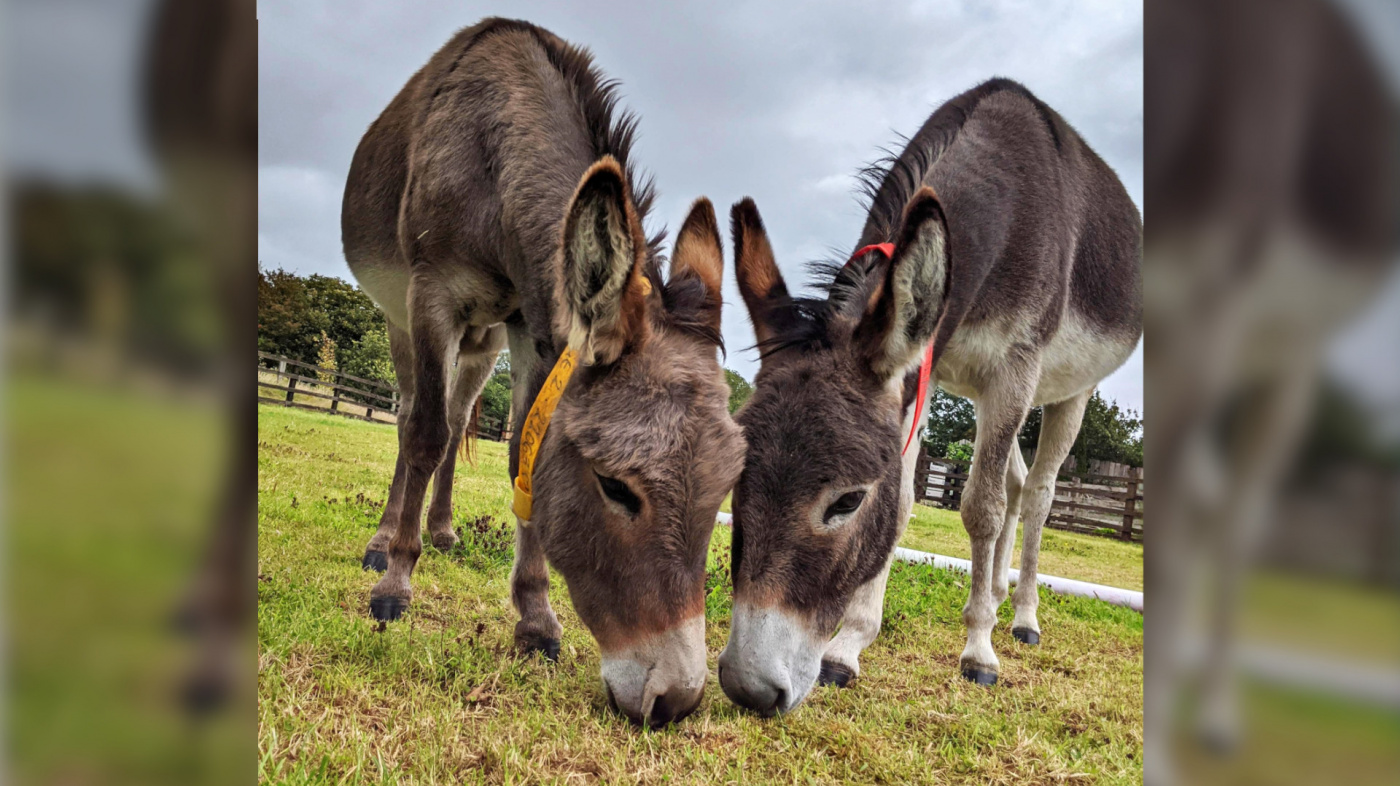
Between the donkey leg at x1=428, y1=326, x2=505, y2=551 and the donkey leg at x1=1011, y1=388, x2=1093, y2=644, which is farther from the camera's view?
the donkey leg at x1=428, y1=326, x2=505, y2=551

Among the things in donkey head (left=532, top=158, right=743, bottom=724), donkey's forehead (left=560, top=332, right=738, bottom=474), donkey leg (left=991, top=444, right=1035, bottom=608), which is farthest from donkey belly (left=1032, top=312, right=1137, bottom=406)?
donkey head (left=532, top=158, right=743, bottom=724)

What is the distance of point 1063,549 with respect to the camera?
914 cm

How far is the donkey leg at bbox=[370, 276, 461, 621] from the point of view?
365 centimetres

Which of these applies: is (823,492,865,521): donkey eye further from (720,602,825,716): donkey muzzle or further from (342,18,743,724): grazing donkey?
(342,18,743,724): grazing donkey

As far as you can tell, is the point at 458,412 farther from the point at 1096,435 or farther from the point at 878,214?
the point at 1096,435

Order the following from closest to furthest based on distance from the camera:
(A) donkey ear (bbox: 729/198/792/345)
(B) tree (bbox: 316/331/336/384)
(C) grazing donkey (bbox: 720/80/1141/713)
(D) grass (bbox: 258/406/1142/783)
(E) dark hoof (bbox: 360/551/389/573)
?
(D) grass (bbox: 258/406/1142/783) < (C) grazing donkey (bbox: 720/80/1141/713) < (A) donkey ear (bbox: 729/198/792/345) < (E) dark hoof (bbox: 360/551/389/573) < (B) tree (bbox: 316/331/336/384)

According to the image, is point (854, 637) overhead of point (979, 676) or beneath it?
overhead

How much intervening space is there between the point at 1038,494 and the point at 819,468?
369 cm

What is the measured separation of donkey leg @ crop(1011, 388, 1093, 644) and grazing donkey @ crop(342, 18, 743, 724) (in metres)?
3.62
